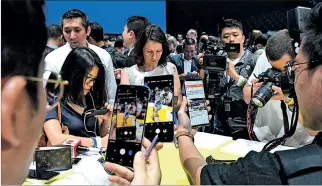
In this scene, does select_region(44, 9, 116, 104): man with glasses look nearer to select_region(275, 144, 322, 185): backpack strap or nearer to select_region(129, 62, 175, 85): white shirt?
select_region(129, 62, 175, 85): white shirt

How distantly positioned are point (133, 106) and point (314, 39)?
0.60 metres

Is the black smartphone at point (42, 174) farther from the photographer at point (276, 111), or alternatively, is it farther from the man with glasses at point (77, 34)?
the man with glasses at point (77, 34)

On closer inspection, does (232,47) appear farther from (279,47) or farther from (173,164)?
(173,164)

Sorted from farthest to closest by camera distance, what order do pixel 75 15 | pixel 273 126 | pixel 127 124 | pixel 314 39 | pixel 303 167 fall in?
pixel 75 15
pixel 273 126
pixel 127 124
pixel 314 39
pixel 303 167

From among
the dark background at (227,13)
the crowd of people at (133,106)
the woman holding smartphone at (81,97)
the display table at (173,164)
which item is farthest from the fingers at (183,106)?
the dark background at (227,13)

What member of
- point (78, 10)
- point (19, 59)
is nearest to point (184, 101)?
point (19, 59)

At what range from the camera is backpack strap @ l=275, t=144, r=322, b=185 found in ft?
2.39

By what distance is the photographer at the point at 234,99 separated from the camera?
2195 mm

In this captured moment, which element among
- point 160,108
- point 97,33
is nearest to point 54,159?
point 160,108

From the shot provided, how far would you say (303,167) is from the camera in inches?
29.1

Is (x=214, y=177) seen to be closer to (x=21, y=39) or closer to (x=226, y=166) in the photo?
(x=226, y=166)

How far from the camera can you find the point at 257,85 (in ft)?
5.94

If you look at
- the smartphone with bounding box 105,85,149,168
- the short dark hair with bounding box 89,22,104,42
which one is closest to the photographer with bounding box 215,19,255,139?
the smartphone with bounding box 105,85,149,168

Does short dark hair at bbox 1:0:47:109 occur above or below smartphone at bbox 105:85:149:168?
above
